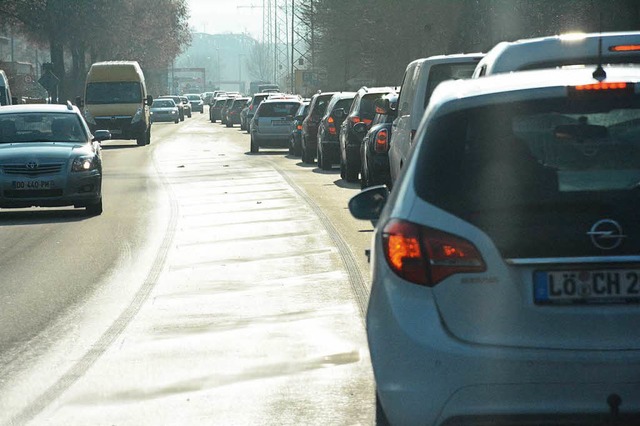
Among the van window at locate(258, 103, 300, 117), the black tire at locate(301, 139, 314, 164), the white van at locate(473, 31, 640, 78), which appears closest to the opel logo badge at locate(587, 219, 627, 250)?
the white van at locate(473, 31, 640, 78)

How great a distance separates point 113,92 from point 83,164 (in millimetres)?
31823

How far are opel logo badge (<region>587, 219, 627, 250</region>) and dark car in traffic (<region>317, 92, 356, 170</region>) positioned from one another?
2467 centimetres

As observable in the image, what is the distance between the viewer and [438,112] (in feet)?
17.5

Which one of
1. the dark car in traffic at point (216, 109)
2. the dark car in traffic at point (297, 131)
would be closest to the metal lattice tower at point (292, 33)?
the dark car in traffic at point (216, 109)

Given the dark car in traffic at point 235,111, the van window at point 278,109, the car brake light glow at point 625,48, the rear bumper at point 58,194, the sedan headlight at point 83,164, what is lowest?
the dark car in traffic at point 235,111

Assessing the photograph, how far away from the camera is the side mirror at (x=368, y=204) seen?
6.77 metres

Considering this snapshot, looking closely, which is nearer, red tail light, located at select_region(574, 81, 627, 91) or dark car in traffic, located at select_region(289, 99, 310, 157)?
red tail light, located at select_region(574, 81, 627, 91)

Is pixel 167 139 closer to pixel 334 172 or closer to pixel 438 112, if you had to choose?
pixel 334 172

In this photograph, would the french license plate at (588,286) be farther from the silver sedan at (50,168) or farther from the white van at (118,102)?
the white van at (118,102)

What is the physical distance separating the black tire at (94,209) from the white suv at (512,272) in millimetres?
14332

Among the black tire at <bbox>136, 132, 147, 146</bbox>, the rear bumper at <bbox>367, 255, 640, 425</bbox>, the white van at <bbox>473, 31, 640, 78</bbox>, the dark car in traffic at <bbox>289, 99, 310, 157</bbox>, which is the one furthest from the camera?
the black tire at <bbox>136, 132, 147, 146</bbox>

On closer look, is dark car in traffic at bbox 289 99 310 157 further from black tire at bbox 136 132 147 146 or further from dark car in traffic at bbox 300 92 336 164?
black tire at bbox 136 132 147 146

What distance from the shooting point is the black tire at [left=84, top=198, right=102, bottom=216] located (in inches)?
763

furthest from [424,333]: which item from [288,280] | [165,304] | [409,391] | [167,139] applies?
[167,139]
